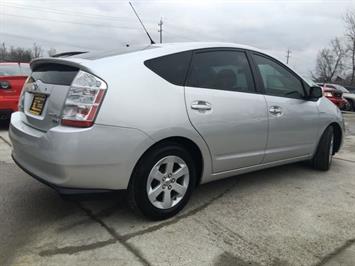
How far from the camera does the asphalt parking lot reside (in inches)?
113

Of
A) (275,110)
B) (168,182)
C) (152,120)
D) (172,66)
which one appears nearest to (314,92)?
(275,110)

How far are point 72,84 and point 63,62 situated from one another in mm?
354

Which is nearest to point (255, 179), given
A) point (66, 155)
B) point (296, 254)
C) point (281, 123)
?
point (281, 123)

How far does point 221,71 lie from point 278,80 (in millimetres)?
968

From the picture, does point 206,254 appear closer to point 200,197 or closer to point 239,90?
point 200,197

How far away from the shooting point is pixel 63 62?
10.9 ft

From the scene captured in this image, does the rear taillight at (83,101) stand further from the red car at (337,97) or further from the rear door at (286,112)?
the red car at (337,97)

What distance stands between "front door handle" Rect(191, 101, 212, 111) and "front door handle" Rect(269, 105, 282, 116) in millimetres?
924

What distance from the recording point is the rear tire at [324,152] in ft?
17.0

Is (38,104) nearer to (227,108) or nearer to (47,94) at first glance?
(47,94)

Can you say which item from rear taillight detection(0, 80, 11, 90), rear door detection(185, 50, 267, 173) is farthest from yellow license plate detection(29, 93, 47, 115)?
rear taillight detection(0, 80, 11, 90)

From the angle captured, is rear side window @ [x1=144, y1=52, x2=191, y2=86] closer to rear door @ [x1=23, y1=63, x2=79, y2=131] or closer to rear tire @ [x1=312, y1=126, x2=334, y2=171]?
rear door @ [x1=23, y1=63, x2=79, y2=131]

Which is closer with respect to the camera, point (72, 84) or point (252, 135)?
point (72, 84)

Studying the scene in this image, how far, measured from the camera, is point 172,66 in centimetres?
350
